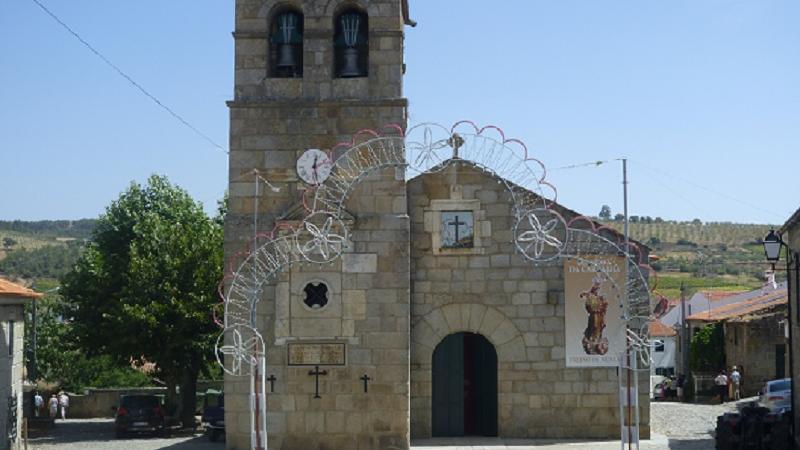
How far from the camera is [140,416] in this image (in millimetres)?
26938

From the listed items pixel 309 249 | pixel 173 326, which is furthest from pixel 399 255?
pixel 173 326

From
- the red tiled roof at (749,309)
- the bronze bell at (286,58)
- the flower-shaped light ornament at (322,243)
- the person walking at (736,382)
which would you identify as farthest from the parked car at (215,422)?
the red tiled roof at (749,309)

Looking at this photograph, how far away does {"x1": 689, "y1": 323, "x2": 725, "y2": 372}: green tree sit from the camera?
33.1 meters

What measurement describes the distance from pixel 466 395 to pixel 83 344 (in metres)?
12.5

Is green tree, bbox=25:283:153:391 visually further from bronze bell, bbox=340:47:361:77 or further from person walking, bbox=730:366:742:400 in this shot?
bronze bell, bbox=340:47:361:77

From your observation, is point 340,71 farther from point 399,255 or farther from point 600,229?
point 600,229

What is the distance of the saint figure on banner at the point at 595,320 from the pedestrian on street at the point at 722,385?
437 inches

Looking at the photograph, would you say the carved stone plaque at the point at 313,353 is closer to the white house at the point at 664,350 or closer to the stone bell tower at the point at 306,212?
the stone bell tower at the point at 306,212

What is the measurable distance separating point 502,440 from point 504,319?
87.7 inches

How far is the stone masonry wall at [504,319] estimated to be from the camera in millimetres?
20250

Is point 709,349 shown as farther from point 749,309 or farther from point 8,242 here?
point 8,242

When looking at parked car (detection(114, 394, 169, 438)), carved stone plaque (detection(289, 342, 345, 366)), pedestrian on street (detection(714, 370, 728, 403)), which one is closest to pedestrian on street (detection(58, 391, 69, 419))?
parked car (detection(114, 394, 169, 438))

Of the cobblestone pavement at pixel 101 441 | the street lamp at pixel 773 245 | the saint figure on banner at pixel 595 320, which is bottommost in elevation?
the cobblestone pavement at pixel 101 441

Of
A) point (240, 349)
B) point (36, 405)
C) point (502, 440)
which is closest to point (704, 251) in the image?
point (36, 405)
